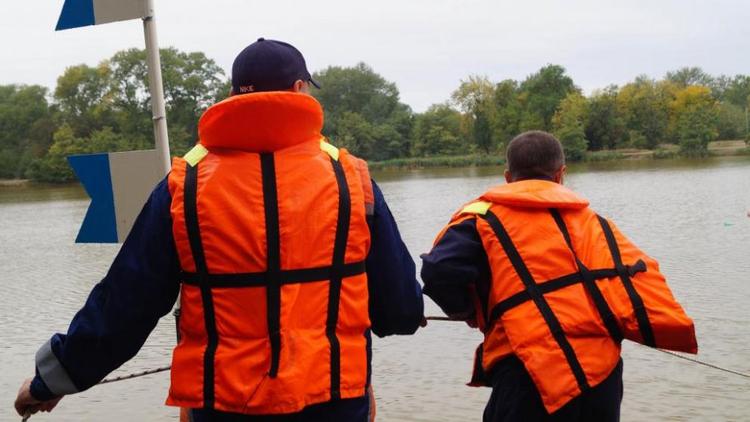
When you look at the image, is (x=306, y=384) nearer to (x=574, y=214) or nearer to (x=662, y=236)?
(x=574, y=214)

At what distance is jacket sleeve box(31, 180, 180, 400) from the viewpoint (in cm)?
214

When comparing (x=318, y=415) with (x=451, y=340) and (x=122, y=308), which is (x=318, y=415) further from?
(x=451, y=340)

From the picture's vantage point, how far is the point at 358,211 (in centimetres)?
215

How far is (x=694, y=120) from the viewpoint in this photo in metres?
72.9

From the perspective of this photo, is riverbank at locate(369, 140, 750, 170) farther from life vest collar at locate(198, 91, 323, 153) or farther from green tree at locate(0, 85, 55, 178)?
life vest collar at locate(198, 91, 323, 153)

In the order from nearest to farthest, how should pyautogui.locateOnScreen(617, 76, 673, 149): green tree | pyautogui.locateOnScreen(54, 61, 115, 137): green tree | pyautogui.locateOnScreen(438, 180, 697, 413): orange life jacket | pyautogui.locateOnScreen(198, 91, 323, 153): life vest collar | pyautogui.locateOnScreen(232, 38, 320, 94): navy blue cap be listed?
pyautogui.locateOnScreen(198, 91, 323, 153): life vest collar → pyautogui.locateOnScreen(232, 38, 320, 94): navy blue cap → pyautogui.locateOnScreen(438, 180, 697, 413): orange life jacket → pyautogui.locateOnScreen(617, 76, 673, 149): green tree → pyautogui.locateOnScreen(54, 61, 115, 137): green tree

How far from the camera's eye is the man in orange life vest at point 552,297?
110 inches

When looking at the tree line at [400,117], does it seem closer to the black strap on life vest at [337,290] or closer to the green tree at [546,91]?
the green tree at [546,91]

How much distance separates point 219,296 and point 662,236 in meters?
17.5

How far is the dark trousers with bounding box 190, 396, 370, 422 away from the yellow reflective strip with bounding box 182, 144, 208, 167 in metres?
0.67

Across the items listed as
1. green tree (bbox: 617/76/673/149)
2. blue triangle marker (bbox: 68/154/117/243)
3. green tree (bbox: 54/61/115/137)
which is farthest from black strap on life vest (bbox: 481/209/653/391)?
green tree (bbox: 54/61/115/137)

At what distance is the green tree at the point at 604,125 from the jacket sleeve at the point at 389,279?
73093mm

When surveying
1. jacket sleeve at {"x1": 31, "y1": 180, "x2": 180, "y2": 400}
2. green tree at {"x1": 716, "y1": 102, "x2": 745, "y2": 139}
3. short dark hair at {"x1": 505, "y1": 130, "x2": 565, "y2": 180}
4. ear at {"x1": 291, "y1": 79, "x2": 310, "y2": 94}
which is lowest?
green tree at {"x1": 716, "y1": 102, "x2": 745, "y2": 139}

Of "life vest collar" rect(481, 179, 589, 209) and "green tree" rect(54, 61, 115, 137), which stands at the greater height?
"green tree" rect(54, 61, 115, 137)
